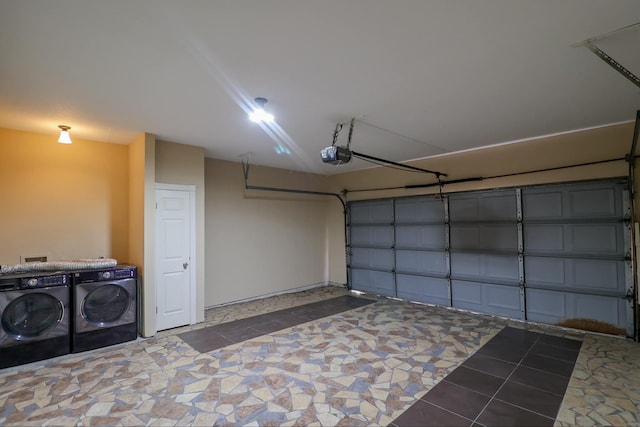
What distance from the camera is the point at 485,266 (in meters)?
5.41

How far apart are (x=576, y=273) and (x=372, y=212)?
3762 millimetres

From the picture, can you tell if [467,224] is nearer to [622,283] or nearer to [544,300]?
[544,300]

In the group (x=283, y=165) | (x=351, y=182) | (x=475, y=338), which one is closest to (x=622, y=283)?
(x=475, y=338)

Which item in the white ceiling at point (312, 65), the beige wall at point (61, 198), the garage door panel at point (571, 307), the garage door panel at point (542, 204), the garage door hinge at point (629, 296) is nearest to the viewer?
the white ceiling at point (312, 65)

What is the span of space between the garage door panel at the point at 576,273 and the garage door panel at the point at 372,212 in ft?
8.89

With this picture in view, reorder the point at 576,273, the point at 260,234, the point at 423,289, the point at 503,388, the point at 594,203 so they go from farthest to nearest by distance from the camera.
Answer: the point at 260,234 < the point at 423,289 < the point at 576,273 < the point at 594,203 < the point at 503,388

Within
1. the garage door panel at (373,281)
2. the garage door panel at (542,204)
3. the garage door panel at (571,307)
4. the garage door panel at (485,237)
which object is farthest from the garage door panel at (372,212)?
the garage door panel at (571,307)

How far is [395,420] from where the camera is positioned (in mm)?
2508

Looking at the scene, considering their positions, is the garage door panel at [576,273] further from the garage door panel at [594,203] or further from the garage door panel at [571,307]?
the garage door panel at [594,203]

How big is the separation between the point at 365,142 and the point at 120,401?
4463mm

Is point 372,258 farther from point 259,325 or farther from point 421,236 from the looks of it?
point 259,325

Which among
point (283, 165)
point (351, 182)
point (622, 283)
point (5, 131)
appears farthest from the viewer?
point (351, 182)

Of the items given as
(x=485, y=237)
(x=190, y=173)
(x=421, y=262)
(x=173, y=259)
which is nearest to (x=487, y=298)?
(x=485, y=237)

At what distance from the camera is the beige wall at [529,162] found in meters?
4.30
